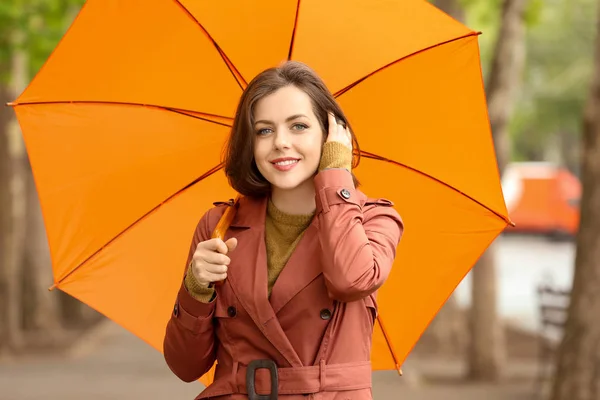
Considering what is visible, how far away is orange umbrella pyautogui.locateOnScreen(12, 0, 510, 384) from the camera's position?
4.26 metres

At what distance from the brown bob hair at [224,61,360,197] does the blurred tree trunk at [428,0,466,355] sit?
41.8ft

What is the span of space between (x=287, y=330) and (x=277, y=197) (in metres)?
0.43

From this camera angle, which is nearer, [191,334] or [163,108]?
[191,334]

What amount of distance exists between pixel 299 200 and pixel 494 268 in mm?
10000

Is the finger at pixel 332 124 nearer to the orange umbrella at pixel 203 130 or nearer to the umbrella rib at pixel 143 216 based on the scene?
the orange umbrella at pixel 203 130

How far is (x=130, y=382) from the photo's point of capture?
12641 millimetres

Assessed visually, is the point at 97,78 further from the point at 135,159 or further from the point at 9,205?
the point at 9,205

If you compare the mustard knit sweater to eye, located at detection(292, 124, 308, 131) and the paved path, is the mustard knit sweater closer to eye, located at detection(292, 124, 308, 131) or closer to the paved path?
eye, located at detection(292, 124, 308, 131)

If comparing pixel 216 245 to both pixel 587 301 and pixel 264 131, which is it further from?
pixel 587 301

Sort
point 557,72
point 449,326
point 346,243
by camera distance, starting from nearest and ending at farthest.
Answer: point 346,243
point 449,326
point 557,72

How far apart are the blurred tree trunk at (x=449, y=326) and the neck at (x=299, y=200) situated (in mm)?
12796

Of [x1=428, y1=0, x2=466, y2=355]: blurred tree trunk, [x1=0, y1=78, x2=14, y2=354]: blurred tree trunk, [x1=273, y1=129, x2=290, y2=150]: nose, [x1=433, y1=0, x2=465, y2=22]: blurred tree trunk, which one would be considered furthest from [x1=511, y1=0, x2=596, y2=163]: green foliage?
[x1=273, y1=129, x2=290, y2=150]: nose

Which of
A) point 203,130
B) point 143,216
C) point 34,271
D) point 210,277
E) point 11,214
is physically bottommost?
point 210,277

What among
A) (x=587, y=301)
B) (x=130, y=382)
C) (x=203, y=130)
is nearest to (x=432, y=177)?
(x=203, y=130)
